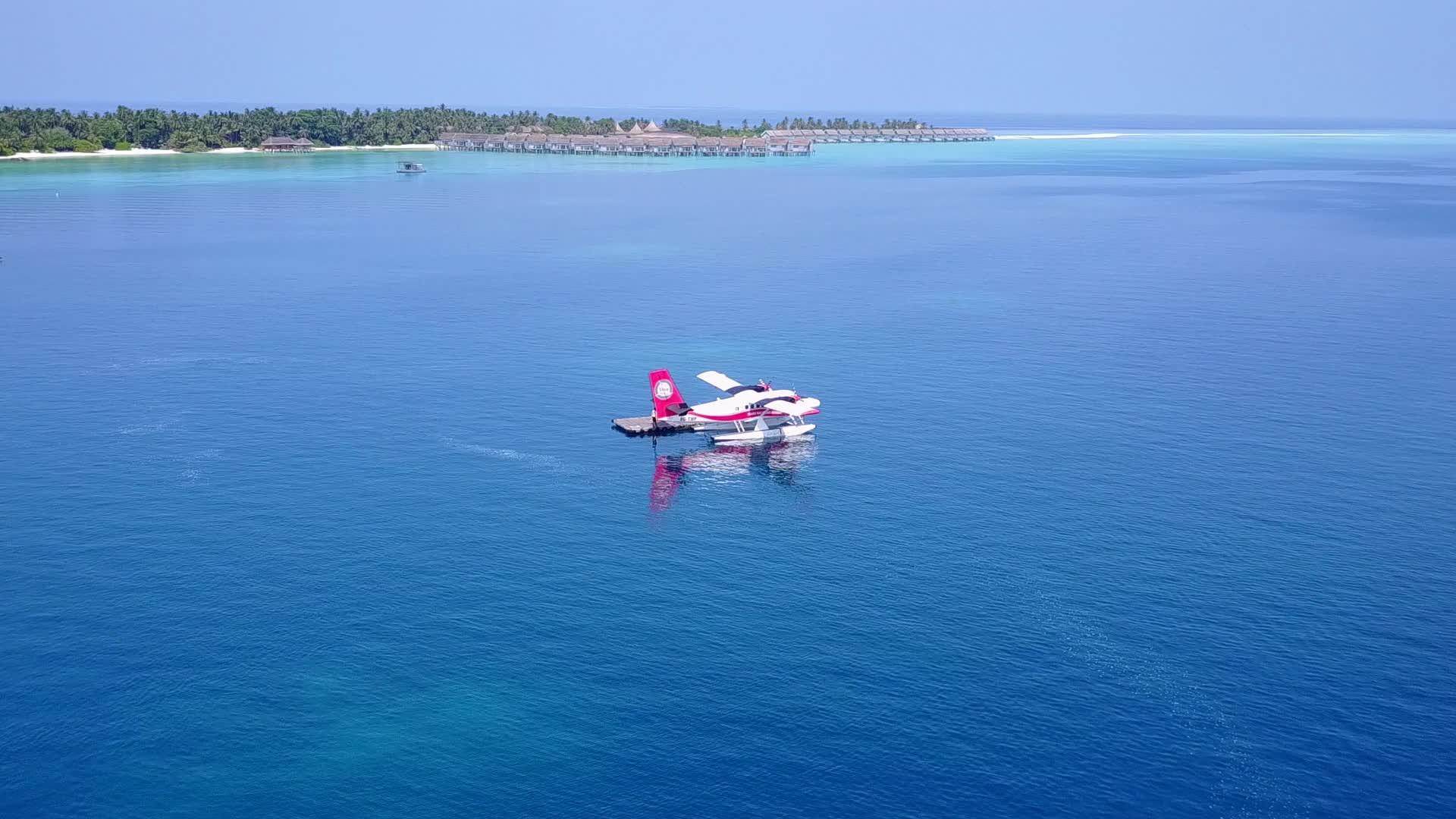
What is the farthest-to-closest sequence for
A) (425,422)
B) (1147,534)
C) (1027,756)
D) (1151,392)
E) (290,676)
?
(1151,392)
(425,422)
(1147,534)
(290,676)
(1027,756)

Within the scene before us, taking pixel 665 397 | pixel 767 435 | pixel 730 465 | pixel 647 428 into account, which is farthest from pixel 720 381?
pixel 730 465

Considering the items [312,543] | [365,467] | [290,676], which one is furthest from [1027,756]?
[365,467]

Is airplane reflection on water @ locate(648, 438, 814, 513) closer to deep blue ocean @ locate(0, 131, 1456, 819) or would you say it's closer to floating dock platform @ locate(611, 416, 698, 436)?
deep blue ocean @ locate(0, 131, 1456, 819)

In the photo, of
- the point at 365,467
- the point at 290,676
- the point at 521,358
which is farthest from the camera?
the point at 521,358

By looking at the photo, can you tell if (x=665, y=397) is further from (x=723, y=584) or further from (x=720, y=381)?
(x=723, y=584)

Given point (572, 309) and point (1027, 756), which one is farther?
point (572, 309)

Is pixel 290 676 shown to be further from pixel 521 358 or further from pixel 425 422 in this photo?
pixel 521 358

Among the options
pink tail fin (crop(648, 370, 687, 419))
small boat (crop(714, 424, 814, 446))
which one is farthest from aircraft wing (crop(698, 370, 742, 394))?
small boat (crop(714, 424, 814, 446))
